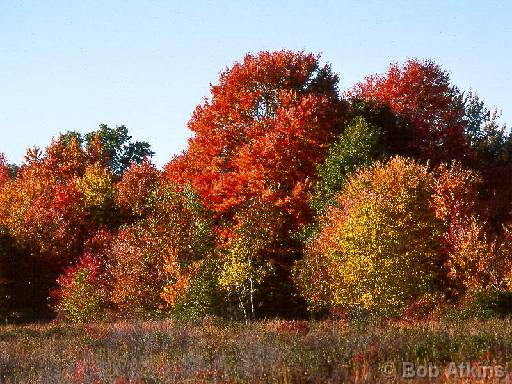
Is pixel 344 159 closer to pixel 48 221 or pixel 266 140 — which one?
pixel 266 140

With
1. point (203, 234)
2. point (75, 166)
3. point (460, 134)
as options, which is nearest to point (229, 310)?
point (203, 234)

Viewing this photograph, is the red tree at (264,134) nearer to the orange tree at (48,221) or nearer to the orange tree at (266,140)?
the orange tree at (266,140)

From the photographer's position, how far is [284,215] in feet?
139

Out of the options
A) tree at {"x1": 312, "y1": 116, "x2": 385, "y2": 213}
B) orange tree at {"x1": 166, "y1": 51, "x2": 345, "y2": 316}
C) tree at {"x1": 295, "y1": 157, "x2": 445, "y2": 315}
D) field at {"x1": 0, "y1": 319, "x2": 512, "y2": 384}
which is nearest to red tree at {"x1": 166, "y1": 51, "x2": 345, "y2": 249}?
orange tree at {"x1": 166, "y1": 51, "x2": 345, "y2": 316}

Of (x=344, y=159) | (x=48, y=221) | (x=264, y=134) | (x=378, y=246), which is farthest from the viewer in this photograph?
(x=48, y=221)

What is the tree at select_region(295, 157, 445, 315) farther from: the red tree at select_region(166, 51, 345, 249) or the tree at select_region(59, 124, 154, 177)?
the tree at select_region(59, 124, 154, 177)

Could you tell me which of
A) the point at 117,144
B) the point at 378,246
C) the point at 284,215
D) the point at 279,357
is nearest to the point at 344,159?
the point at 284,215

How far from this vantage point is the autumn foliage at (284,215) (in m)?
34.6

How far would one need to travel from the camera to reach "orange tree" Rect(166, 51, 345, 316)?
1705 inches

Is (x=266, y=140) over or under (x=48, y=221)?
over

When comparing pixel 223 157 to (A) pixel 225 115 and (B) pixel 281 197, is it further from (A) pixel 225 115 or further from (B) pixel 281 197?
(B) pixel 281 197

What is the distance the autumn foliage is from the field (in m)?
10.7

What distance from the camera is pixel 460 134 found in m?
52.8

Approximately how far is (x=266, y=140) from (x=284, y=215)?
519 cm
